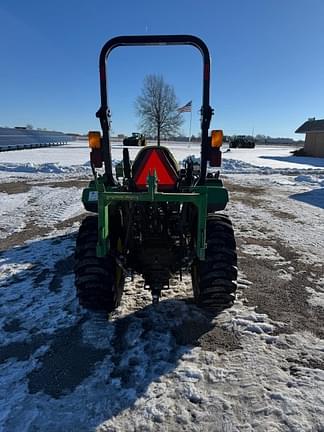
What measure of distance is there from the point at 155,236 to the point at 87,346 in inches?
44.2

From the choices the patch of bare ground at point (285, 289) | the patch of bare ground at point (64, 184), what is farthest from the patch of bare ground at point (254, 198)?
the patch of bare ground at point (64, 184)

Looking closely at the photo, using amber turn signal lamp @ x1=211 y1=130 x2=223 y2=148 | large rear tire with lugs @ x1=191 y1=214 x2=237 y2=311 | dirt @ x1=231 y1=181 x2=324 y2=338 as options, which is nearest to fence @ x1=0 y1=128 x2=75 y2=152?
dirt @ x1=231 y1=181 x2=324 y2=338

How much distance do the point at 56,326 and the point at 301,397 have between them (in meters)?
2.08

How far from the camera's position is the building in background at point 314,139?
30.8 metres

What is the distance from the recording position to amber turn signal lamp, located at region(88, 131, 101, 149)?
327 centimetres

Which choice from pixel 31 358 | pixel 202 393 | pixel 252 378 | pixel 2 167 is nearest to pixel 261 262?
pixel 252 378

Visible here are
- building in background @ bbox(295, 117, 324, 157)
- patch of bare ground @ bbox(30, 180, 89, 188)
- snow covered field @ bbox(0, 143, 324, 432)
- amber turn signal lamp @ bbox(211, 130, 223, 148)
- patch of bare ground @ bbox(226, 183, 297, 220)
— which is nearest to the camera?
snow covered field @ bbox(0, 143, 324, 432)

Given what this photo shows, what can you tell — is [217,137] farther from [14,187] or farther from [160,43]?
[14,187]

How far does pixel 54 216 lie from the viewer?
7.26 m

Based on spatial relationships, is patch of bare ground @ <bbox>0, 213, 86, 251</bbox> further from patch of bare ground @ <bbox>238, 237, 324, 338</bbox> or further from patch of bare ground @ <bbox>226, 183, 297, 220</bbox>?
patch of bare ground @ <bbox>226, 183, 297, 220</bbox>

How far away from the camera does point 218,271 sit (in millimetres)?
3053

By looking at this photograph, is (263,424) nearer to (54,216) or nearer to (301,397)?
(301,397)

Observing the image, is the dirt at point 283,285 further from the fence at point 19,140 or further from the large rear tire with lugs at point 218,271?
the fence at point 19,140

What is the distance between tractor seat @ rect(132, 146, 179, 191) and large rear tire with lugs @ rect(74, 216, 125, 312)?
69 cm
